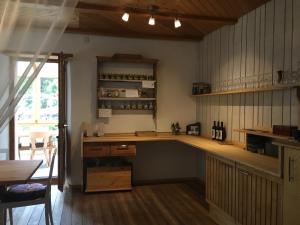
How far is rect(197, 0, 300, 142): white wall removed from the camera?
2.90 meters

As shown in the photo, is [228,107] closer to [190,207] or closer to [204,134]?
[204,134]

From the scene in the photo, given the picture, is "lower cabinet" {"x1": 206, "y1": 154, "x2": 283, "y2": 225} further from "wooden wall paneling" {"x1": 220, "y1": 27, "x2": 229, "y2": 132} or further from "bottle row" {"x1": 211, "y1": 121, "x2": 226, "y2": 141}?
"wooden wall paneling" {"x1": 220, "y1": 27, "x2": 229, "y2": 132}

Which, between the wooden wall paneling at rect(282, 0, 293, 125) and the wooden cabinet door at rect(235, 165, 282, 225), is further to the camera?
the wooden wall paneling at rect(282, 0, 293, 125)

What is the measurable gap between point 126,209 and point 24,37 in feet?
9.55

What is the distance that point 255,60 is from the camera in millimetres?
3484

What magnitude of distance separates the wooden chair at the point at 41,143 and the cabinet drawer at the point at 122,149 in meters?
2.44

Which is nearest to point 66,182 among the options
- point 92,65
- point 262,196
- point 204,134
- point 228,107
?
point 92,65

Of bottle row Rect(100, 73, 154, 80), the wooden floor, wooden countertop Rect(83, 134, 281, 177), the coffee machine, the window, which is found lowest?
the wooden floor

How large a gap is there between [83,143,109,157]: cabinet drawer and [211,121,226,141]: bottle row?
1.66 meters

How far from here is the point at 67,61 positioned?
4582 millimetres

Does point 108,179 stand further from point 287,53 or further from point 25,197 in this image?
point 287,53

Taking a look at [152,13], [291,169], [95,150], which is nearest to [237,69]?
[152,13]

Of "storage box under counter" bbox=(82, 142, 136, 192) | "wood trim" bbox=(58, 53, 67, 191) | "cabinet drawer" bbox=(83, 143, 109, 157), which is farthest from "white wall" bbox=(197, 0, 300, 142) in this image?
"wood trim" bbox=(58, 53, 67, 191)

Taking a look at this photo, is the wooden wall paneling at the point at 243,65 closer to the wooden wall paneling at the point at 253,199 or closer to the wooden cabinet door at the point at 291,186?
the wooden wall paneling at the point at 253,199
